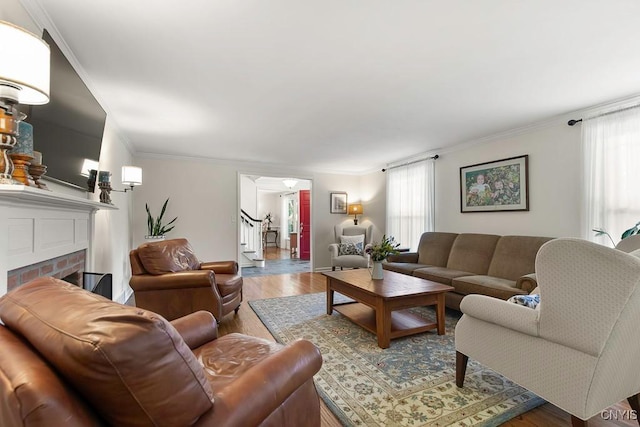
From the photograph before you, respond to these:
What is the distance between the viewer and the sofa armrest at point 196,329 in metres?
1.58

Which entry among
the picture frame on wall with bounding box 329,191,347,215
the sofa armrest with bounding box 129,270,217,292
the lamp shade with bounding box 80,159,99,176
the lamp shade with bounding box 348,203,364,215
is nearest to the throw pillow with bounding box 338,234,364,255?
the lamp shade with bounding box 348,203,364,215

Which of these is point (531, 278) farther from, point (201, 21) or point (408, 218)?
point (201, 21)

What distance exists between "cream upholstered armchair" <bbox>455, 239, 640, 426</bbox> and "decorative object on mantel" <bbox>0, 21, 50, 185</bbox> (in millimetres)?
2235

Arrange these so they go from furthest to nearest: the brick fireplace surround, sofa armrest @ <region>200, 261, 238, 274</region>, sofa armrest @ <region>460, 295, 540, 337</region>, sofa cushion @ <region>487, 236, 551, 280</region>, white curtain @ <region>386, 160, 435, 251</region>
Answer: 1. white curtain @ <region>386, 160, 435, 251</region>
2. sofa armrest @ <region>200, 261, 238, 274</region>
3. sofa cushion @ <region>487, 236, 551, 280</region>
4. sofa armrest @ <region>460, 295, 540, 337</region>
5. the brick fireplace surround

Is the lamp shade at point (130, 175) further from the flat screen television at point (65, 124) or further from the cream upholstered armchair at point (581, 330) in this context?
the cream upholstered armchair at point (581, 330)

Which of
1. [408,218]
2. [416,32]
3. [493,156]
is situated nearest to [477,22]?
[416,32]

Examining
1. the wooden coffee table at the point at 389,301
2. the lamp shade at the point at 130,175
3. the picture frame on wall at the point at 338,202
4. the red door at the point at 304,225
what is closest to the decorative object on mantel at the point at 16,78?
the wooden coffee table at the point at 389,301

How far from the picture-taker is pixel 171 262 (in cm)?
315

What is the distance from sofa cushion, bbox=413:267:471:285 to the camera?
3520mm

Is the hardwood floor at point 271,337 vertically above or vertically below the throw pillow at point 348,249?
below

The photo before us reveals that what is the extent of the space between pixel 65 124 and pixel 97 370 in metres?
1.99

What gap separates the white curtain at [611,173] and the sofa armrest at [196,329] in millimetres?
3678

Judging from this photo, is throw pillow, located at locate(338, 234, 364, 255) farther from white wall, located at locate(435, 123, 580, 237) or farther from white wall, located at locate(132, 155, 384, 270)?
white wall, located at locate(435, 123, 580, 237)

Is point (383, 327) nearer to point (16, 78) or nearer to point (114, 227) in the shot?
point (16, 78)
